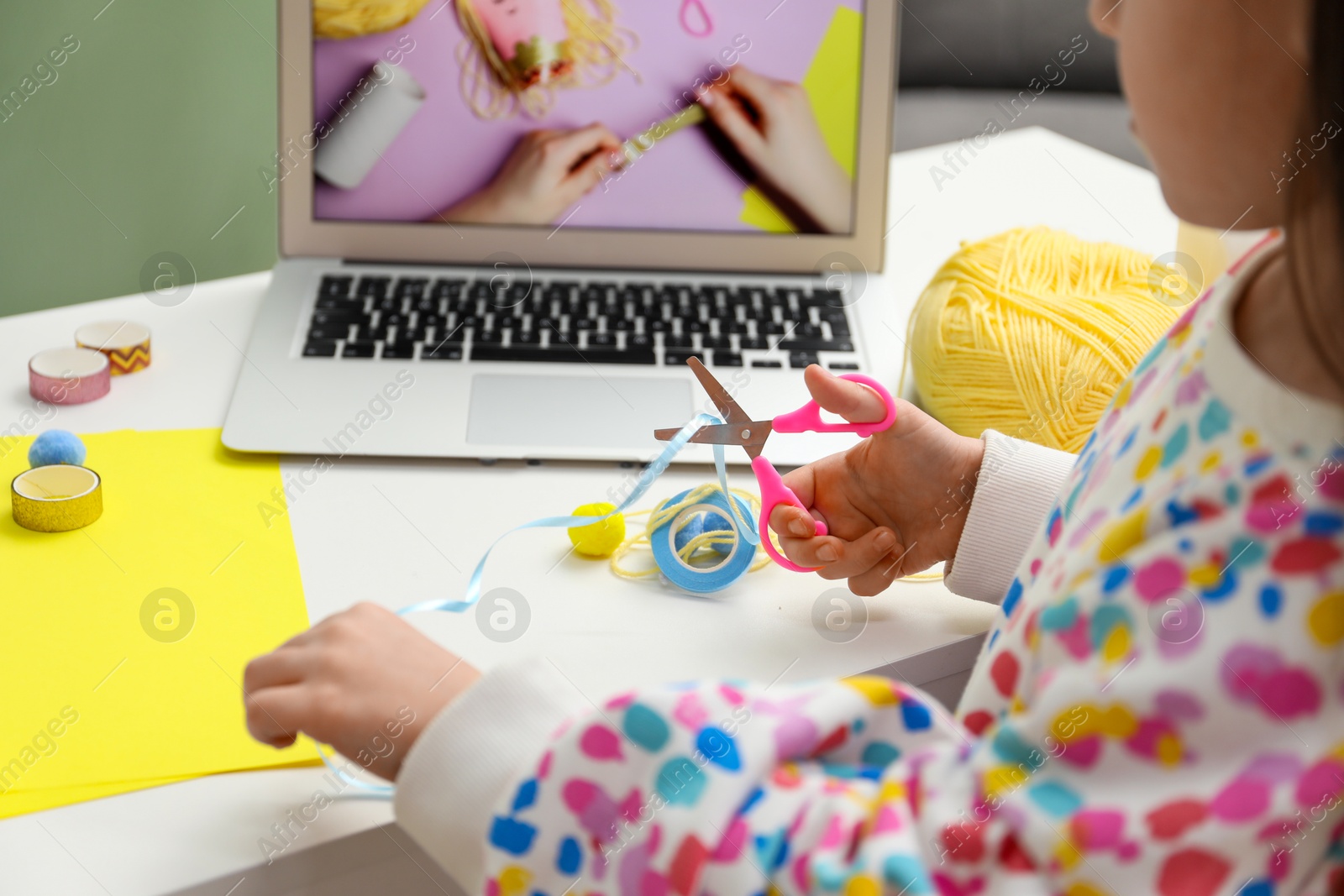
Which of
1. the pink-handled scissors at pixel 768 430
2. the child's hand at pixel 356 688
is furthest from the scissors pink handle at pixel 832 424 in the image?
the child's hand at pixel 356 688

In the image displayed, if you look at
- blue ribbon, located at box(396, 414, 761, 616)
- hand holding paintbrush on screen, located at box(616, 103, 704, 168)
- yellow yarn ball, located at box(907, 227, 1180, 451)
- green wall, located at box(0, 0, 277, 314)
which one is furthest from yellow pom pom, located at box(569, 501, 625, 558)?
green wall, located at box(0, 0, 277, 314)

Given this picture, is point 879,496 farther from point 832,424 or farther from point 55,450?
point 55,450

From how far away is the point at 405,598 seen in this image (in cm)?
59

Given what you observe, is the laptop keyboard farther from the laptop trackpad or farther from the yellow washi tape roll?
the yellow washi tape roll

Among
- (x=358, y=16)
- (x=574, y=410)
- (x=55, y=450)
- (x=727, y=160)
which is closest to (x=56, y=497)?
(x=55, y=450)

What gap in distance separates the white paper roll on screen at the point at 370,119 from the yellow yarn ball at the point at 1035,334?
387 millimetres

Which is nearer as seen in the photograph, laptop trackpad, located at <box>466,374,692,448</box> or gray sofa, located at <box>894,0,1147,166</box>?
laptop trackpad, located at <box>466,374,692,448</box>

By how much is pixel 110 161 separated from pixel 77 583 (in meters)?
0.55

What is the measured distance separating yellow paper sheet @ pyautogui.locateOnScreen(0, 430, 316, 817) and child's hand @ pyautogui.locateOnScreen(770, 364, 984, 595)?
26 cm

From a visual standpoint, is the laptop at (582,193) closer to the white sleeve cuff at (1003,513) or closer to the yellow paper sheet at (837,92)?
the yellow paper sheet at (837,92)

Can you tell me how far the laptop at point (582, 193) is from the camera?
0.80 metres

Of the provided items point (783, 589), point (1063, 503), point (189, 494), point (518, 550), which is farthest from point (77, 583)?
point (1063, 503)

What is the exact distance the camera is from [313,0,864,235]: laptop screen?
0.85 metres

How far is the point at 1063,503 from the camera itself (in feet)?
1.53
